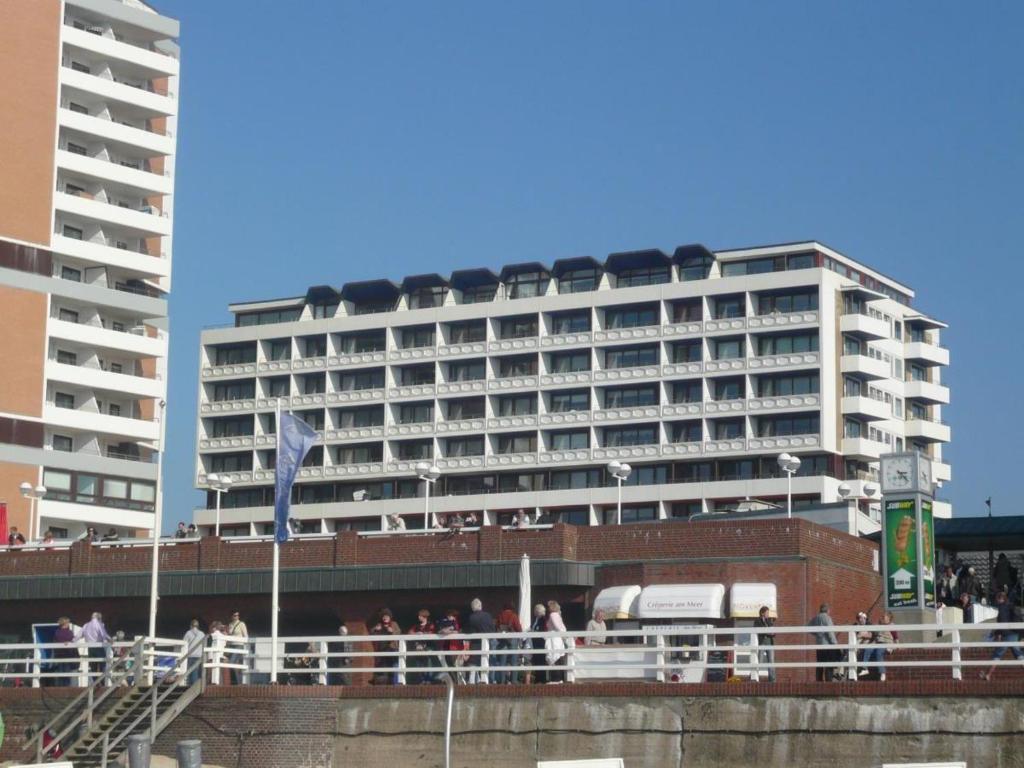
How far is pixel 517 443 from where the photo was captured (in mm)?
105875

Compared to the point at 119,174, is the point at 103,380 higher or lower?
lower

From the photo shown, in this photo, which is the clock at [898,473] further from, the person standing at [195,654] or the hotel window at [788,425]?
the hotel window at [788,425]

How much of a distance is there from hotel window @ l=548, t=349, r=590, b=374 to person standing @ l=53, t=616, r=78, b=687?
66124 mm

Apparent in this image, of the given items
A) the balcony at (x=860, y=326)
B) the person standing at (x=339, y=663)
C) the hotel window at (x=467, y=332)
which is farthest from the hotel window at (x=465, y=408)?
the person standing at (x=339, y=663)

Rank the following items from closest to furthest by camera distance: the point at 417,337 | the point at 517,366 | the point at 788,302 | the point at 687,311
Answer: the point at 788,302
the point at 687,311
the point at 517,366
the point at 417,337

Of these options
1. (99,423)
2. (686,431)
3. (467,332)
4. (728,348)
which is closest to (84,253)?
(99,423)

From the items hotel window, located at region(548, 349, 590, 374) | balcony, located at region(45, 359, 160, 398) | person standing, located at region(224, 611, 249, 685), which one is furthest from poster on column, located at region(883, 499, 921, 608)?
hotel window, located at region(548, 349, 590, 374)

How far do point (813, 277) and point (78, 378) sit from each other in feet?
135

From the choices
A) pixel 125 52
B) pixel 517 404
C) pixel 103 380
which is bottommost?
pixel 103 380

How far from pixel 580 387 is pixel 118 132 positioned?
3363 cm

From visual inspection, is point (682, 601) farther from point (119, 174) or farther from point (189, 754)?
point (119, 174)

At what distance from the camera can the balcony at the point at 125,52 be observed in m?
80.4

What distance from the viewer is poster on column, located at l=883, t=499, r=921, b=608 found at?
34.1 m

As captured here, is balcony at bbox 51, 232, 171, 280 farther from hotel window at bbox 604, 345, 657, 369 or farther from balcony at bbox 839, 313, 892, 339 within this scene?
balcony at bbox 839, 313, 892, 339
